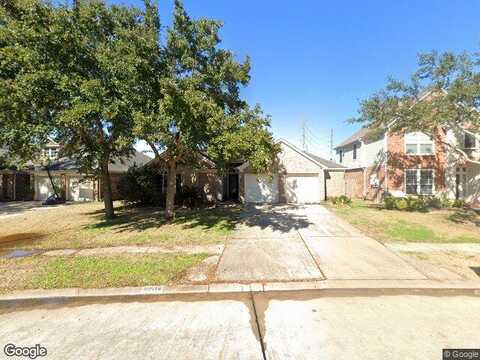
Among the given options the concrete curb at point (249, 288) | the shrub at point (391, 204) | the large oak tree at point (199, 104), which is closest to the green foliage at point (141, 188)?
the large oak tree at point (199, 104)

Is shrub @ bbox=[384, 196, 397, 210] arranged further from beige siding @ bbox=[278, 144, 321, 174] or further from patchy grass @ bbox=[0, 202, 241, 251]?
patchy grass @ bbox=[0, 202, 241, 251]

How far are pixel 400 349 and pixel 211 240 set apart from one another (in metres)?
6.53

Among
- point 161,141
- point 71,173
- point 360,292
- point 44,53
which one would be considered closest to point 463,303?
point 360,292

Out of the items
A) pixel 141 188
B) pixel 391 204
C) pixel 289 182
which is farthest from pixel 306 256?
pixel 141 188

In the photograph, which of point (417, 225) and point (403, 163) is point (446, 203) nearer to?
point (403, 163)

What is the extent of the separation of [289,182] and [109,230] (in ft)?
44.1

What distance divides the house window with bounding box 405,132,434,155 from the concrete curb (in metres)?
16.5

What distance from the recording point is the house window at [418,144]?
64.3ft

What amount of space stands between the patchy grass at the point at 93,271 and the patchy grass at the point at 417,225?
720 cm

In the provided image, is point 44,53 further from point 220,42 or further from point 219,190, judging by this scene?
point 219,190

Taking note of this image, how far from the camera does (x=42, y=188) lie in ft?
78.0

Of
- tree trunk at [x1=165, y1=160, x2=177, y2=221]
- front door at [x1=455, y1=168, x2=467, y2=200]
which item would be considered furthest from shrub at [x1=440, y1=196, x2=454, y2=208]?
tree trunk at [x1=165, y1=160, x2=177, y2=221]

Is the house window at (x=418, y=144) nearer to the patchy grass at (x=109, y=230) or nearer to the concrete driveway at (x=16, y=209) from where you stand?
the patchy grass at (x=109, y=230)

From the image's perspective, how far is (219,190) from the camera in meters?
21.1
